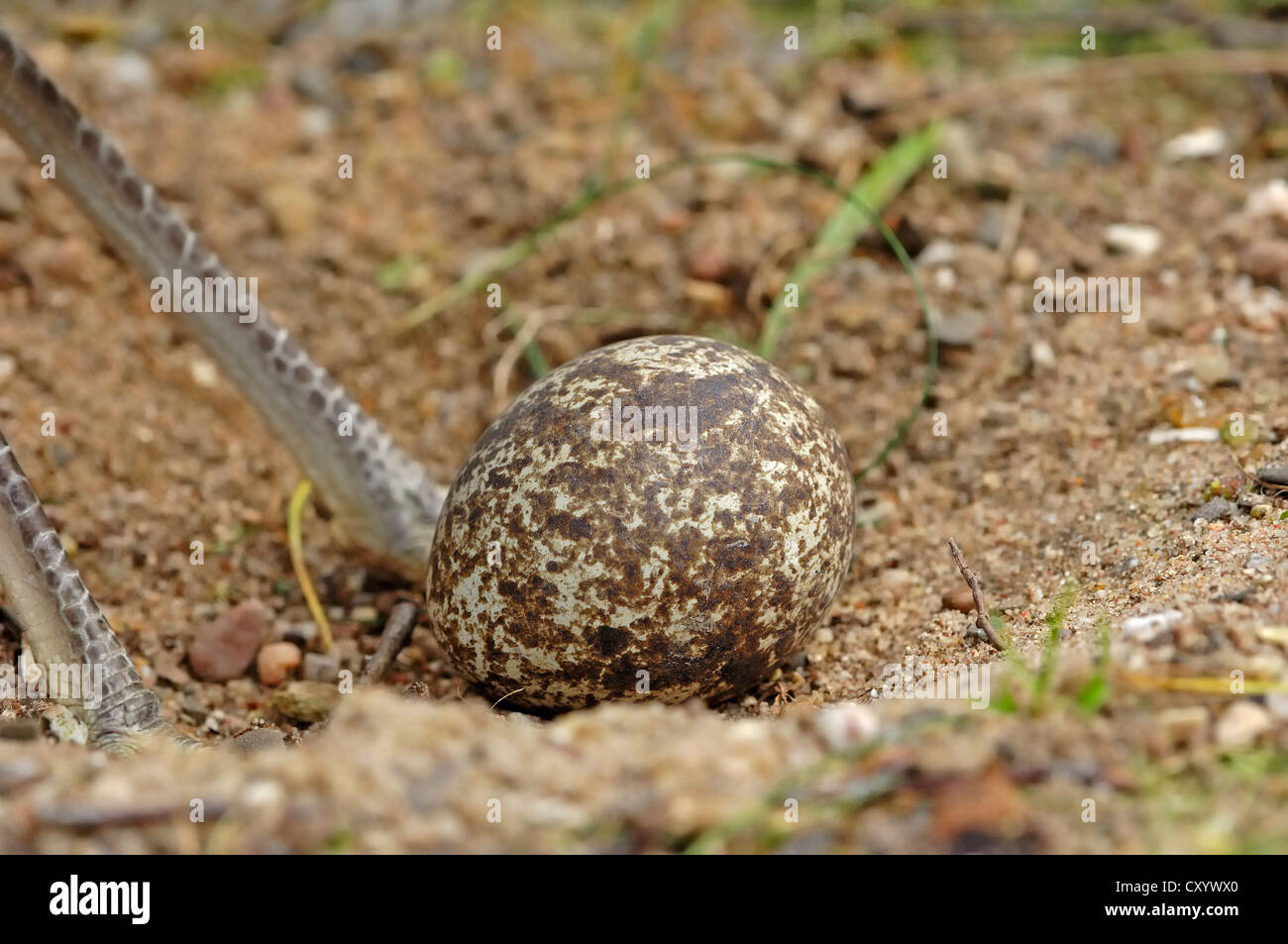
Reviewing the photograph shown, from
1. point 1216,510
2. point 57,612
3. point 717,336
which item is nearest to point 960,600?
point 1216,510

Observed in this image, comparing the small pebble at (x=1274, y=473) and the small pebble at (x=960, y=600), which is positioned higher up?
the small pebble at (x=1274, y=473)

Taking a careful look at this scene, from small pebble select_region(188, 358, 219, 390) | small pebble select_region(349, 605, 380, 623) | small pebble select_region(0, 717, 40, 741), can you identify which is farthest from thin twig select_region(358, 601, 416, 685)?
small pebble select_region(188, 358, 219, 390)

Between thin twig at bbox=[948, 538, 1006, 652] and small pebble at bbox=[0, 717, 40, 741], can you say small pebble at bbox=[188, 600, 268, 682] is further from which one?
thin twig at bbox=[948, 538, 1006, 652]

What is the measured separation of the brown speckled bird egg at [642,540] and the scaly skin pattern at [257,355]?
641mm

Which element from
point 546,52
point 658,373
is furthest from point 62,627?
point 546,52

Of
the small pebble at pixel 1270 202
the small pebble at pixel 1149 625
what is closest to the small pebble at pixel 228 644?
the small pebble at pixel 1149 625

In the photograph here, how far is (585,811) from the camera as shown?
2.04 metres

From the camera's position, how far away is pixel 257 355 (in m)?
3.41

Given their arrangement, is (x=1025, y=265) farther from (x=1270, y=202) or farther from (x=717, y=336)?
(x=717, y=336)

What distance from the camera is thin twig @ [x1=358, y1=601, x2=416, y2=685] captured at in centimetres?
326

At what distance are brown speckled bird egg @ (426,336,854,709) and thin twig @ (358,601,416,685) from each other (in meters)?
0.42

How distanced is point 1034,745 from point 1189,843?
0.89ft

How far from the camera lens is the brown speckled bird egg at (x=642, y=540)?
2.66m

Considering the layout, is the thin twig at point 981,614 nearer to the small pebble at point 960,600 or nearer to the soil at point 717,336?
the soil at point 717,336
